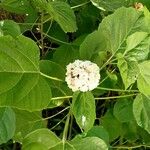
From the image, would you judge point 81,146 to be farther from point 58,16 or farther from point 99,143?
point 58,16

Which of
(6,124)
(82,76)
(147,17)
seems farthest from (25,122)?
(147,17)

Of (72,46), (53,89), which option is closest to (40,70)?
(53,89)

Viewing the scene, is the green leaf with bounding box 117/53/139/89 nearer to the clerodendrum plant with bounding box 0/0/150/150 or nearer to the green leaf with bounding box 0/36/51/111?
the clerodendrum plant with bounding box 0/0/150/150

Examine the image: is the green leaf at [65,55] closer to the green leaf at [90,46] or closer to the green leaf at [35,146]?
the green leaf at [90,46]

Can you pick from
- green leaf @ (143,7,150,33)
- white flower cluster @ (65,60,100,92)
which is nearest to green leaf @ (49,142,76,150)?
white flower cluster @ (65,60,100,92)

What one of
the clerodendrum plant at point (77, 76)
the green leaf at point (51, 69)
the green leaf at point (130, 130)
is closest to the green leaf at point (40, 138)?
the clerodendrum plant at point (77, 76)
